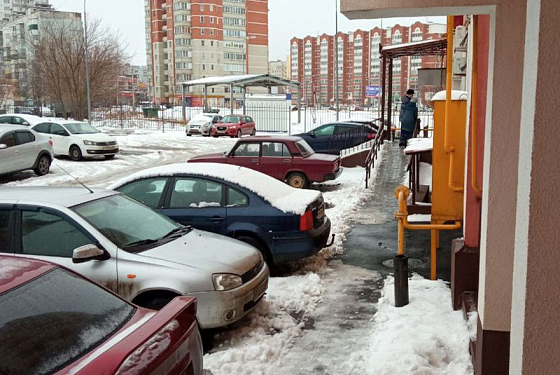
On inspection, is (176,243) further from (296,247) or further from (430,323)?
(430,323)

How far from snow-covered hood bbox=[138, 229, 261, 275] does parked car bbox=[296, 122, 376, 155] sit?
13.4 metres

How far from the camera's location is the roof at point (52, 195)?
17.5ft

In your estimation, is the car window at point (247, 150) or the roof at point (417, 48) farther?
the roof at point (417, 48)

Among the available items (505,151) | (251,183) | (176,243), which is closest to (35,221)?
(176,243)

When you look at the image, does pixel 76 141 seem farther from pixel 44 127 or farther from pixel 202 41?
pixel 202 41

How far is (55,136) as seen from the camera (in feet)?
72.2

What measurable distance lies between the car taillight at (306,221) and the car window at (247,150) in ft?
23.1

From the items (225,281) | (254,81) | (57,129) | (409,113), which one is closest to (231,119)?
(254,81)

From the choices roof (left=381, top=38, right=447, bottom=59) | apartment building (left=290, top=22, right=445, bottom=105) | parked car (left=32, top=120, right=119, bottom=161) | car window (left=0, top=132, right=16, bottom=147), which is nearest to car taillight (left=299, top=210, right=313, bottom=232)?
roof (left=381, top=38, right=447, bottom=59)

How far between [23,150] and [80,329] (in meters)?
15.6

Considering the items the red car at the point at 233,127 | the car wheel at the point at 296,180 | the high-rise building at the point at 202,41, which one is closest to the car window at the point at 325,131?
the car wheel at the point at 296,180

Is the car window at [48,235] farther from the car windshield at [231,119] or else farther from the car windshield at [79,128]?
the car windshield at [231,119]

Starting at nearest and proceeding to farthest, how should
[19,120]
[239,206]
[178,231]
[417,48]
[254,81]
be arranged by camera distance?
[178,231]
[239,206]
[417,48]
[19,120]
[254,81]

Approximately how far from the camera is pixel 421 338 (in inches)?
185
